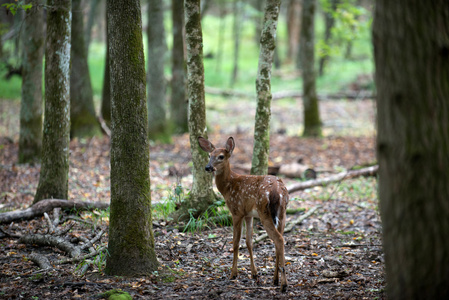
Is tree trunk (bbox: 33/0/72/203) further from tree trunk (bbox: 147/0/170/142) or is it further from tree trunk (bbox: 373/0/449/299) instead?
tree trunk (bbox: 147/0/170/142)

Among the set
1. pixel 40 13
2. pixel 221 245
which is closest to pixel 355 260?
pixel 221 245

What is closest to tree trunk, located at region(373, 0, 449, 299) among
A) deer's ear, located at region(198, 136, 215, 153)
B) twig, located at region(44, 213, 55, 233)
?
deer's ear, located at region(198, 136, 215, 153)

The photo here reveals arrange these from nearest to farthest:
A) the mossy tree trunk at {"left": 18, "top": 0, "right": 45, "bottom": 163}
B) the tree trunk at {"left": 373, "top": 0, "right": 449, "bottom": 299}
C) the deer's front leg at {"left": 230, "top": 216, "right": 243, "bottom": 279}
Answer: the tree trunk at {"left": 373, "top": 0, "right": 449, "bottom": 299}, the deer's front leg at {"left": 230, "top": 216, "right": 243, "bottom": 279}, the mossy tree trunk at {"left": 18, "top": 0, "right": 45, "bottom": 163}

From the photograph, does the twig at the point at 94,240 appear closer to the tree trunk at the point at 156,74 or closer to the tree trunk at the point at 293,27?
the tree trunk at the point at 156,74

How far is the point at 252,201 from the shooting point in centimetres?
528

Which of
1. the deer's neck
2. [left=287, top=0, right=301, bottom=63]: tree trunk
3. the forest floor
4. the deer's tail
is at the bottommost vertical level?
the forest floor

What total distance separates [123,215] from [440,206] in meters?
3.32

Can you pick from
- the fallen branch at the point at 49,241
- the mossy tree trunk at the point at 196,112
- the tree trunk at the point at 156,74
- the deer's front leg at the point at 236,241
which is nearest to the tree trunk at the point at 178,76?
the tree trunk at the point at 156,74

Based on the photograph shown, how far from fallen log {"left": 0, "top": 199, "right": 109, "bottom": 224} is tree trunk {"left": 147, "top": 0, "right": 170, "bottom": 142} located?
24.2 feet

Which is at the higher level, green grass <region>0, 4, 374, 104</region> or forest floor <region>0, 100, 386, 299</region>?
green grass <region>0, 4, 374, 104</region>

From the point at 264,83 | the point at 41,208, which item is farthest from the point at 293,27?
the point at 41,208

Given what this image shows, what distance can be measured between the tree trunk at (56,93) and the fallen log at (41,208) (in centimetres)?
40

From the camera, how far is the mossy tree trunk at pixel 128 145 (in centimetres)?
476

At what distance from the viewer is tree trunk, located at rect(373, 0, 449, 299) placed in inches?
114
